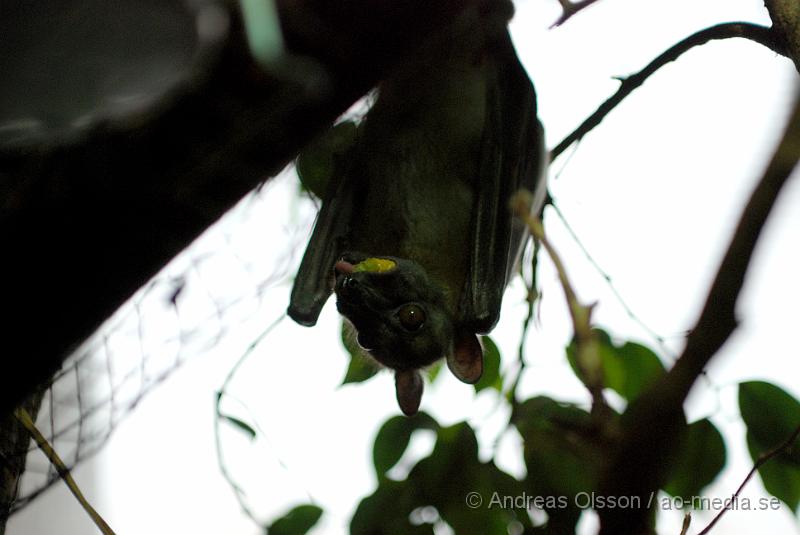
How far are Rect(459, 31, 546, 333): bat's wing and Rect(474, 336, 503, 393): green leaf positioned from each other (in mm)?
154

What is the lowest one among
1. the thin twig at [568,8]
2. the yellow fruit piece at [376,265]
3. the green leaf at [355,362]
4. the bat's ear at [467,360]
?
the green leaf at [355,362]

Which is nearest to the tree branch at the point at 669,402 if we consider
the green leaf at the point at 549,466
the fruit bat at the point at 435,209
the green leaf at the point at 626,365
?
the green leaf at the point at 549,466

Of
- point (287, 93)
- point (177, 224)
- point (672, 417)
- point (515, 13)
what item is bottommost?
point (515, 13)

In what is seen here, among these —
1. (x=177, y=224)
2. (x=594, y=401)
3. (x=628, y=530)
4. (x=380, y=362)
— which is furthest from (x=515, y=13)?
(x=628, y=530)

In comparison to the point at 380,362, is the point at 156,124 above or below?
above

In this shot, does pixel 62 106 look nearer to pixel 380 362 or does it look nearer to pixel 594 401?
pixel 594 401

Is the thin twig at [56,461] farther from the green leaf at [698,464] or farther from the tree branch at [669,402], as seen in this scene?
the tree branch at [669,402]

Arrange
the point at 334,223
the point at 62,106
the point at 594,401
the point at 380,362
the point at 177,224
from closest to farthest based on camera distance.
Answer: the point at 594,401
the point at 62,106
the point at 177,224
the point at 380,362
the point at 334,223

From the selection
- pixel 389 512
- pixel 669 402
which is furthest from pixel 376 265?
pixel 669 402

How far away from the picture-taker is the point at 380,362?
185cm

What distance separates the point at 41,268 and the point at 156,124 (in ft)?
0.80

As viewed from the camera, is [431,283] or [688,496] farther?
[431,283]

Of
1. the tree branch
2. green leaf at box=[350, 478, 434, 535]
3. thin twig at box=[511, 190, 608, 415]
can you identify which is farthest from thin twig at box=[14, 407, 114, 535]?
the tree branch

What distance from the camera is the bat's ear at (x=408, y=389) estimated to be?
1.67m
